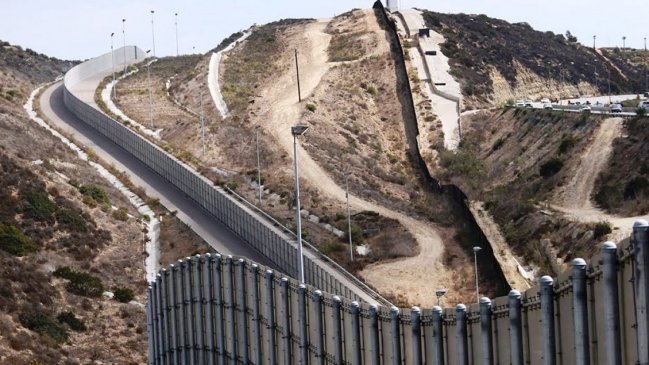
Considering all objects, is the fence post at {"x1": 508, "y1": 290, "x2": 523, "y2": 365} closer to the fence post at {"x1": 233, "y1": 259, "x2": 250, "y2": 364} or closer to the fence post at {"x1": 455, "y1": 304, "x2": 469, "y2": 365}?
the fence post at {"x1": 455, "y1": 304, "x2": 469, "y2": 365}

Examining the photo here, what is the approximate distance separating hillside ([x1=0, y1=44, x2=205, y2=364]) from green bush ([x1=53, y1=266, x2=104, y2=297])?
5 centimetres

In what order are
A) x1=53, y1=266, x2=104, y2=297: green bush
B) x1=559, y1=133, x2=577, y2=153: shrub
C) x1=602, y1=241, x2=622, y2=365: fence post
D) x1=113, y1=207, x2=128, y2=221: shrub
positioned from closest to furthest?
x1=602, y1=241, x2=622, y2=365: fence post → x1=53, y1=266, x2=104, y2=297: green bush → x1=113, y1=207, x2=128, y2=221: shrub → x1=559, y1=133, x2=577, y2=153: shrub

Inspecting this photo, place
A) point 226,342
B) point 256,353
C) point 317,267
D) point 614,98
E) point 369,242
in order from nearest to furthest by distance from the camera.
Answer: point 256,353, point 226,342, point 317,267, point 369,242, point 614,98

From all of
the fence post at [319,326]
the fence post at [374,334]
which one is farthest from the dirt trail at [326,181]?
the fence post at [374,334]

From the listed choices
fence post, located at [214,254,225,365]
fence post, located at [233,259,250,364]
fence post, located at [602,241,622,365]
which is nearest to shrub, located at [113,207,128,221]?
fence post, located at [214,254,225,365]

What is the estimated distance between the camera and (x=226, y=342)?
136 feet

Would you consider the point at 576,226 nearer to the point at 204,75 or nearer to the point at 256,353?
the point at 256,353

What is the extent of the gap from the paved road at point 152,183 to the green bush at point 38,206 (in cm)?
874

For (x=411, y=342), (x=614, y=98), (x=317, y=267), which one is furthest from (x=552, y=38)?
(x=411, y=342)

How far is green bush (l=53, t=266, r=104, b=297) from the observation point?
209 ft

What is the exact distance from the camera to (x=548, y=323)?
893 inches

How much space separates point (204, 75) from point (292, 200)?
61361mm

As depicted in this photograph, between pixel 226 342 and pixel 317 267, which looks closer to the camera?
pixel 226 342

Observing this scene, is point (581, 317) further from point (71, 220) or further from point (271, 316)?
point (71, 220)
